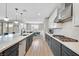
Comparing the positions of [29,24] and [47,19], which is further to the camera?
[29,24]

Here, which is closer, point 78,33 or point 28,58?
point 28,58

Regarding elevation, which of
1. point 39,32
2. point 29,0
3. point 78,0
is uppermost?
point 29,0

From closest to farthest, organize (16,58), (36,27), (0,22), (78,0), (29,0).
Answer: (16,58), (78,0), (29,0), (0,22), (36,27)

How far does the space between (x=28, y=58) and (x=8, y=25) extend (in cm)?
1119

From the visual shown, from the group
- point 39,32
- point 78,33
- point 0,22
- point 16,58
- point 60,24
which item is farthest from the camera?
point 39,32

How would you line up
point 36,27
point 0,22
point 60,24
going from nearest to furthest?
point 60,24 → point 0,22 → point 36,27

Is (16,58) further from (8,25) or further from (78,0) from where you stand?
A: (8,25)

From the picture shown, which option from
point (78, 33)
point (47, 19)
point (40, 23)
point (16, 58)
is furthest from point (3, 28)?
point (16, 58)

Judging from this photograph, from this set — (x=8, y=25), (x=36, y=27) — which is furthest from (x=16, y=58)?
(x=36, y=27)

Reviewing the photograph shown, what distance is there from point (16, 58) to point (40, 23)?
1544 centimetres

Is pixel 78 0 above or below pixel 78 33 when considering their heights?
above

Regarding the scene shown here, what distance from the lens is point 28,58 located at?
114 centimetres

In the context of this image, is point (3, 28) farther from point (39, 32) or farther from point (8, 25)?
point (39, 32)

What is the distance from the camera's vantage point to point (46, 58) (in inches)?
45.8
